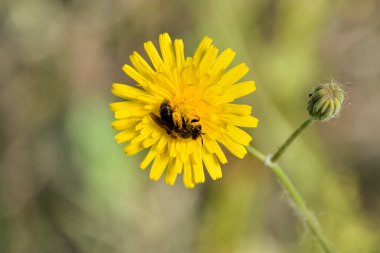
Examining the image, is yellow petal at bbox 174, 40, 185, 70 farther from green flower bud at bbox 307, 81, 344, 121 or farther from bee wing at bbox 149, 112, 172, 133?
green flower bud at bbox 307, 81, 344, 121

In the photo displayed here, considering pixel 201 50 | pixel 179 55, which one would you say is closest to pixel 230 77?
pixel 201 50

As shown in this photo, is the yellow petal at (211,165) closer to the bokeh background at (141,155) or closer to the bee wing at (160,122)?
the bee wing at (160,122)

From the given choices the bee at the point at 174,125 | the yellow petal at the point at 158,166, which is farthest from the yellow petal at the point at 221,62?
the yellow petal at the point at 158,166

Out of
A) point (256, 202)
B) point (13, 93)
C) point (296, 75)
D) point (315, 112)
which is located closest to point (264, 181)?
point (256, 202)

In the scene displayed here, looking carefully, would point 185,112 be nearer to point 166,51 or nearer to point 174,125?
point 174,125

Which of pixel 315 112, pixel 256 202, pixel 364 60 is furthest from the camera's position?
pixel 364 60

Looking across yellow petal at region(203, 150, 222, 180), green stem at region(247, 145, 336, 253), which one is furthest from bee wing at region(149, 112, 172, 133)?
green stem at region(247, 145, 336, 253)

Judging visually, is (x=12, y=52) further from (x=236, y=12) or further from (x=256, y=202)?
(x=256, y=202)
